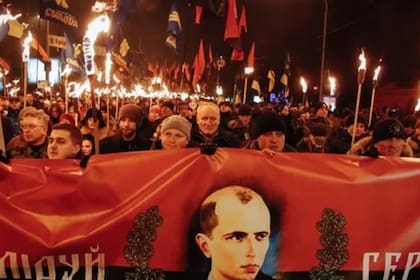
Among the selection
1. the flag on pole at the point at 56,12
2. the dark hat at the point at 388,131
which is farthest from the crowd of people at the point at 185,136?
the flag on pole at the point at 56,12

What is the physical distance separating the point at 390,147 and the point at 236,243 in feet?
6.91

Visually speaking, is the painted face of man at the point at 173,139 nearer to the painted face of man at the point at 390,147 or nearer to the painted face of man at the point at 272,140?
the painted face of man at the point at 272,140

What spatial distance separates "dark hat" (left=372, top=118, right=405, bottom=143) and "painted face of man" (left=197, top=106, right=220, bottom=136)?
184cm

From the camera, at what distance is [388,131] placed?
16.4 ft

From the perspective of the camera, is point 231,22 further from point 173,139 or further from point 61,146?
point 61,146

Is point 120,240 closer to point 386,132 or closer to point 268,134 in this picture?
point 268,134

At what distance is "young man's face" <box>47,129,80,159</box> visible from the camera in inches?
187

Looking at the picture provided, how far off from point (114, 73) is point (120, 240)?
14964mm

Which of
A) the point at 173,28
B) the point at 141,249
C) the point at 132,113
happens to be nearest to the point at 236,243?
the point at 141,249

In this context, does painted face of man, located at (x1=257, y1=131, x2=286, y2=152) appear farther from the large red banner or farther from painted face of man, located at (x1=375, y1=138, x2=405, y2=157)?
the large red banner

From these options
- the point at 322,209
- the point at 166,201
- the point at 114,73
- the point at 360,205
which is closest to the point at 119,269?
the point at 166,201

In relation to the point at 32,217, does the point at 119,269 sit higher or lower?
lower

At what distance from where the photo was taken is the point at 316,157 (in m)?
3.80

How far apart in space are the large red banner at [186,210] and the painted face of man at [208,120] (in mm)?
2645
